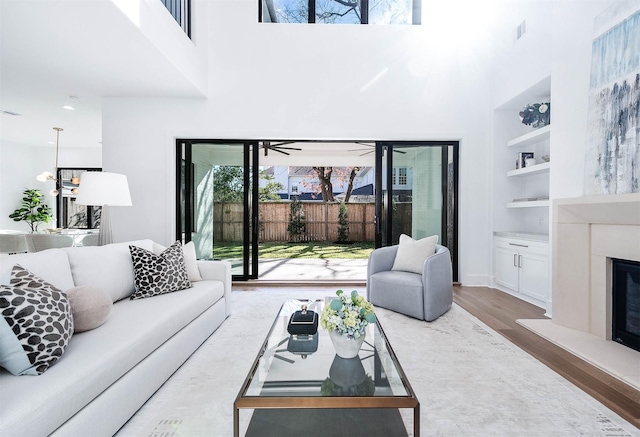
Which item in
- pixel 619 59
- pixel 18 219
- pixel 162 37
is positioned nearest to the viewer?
pixel 619 59

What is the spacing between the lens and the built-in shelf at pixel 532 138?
12.1 feet

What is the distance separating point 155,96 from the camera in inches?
180

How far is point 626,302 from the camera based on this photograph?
2619 mm

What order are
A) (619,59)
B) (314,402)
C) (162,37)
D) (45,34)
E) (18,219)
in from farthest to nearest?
(18,219), (162,37), (45,34), (619,59), (314,402)

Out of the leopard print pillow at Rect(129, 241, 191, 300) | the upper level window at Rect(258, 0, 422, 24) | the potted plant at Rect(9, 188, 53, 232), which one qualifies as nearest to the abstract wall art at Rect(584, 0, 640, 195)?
the upper level window at Rect(258, 0, 422, 24)

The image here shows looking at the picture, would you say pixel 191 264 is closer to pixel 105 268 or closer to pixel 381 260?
pixel 105 268

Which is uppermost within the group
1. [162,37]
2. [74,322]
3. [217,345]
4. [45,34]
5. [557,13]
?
[557,13]

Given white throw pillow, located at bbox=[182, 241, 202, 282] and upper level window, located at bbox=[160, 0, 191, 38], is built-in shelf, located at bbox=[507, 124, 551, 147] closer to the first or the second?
white throw pillow, located at bbox=[182, 241, 202, 282]

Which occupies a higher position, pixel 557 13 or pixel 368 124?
pixel 557 13

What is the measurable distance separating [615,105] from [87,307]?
13.1ft

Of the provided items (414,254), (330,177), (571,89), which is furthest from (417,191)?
(330,177)

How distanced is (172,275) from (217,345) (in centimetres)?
70

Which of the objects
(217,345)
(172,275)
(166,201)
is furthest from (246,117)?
(217,345)

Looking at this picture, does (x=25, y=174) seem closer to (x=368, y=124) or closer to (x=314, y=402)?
(x=368, y=124)
